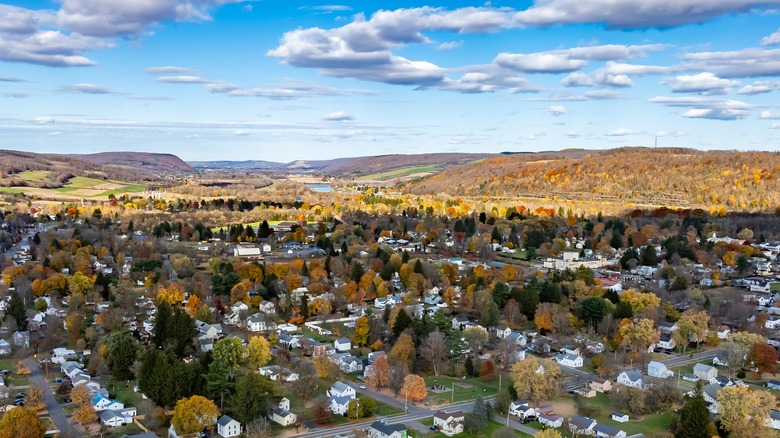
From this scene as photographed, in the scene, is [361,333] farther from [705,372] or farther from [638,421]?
[705,372]

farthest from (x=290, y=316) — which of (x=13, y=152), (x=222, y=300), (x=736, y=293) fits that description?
(x=13, y=152)

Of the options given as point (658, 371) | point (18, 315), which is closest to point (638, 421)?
point (658, 371)

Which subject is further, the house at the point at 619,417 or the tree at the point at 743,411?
the house at the point at 619,417

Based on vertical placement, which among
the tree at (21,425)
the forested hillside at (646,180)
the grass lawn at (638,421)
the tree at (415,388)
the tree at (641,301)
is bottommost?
the grass lawn at (638,421)

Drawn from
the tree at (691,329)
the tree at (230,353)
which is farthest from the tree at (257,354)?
the tree at (691,329)

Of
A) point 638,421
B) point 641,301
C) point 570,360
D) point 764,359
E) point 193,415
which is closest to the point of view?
point 193,415

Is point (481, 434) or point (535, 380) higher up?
point (535, 380)

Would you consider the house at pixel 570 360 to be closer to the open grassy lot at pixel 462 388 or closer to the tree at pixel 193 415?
the open grassy lot at pixel 462 388
